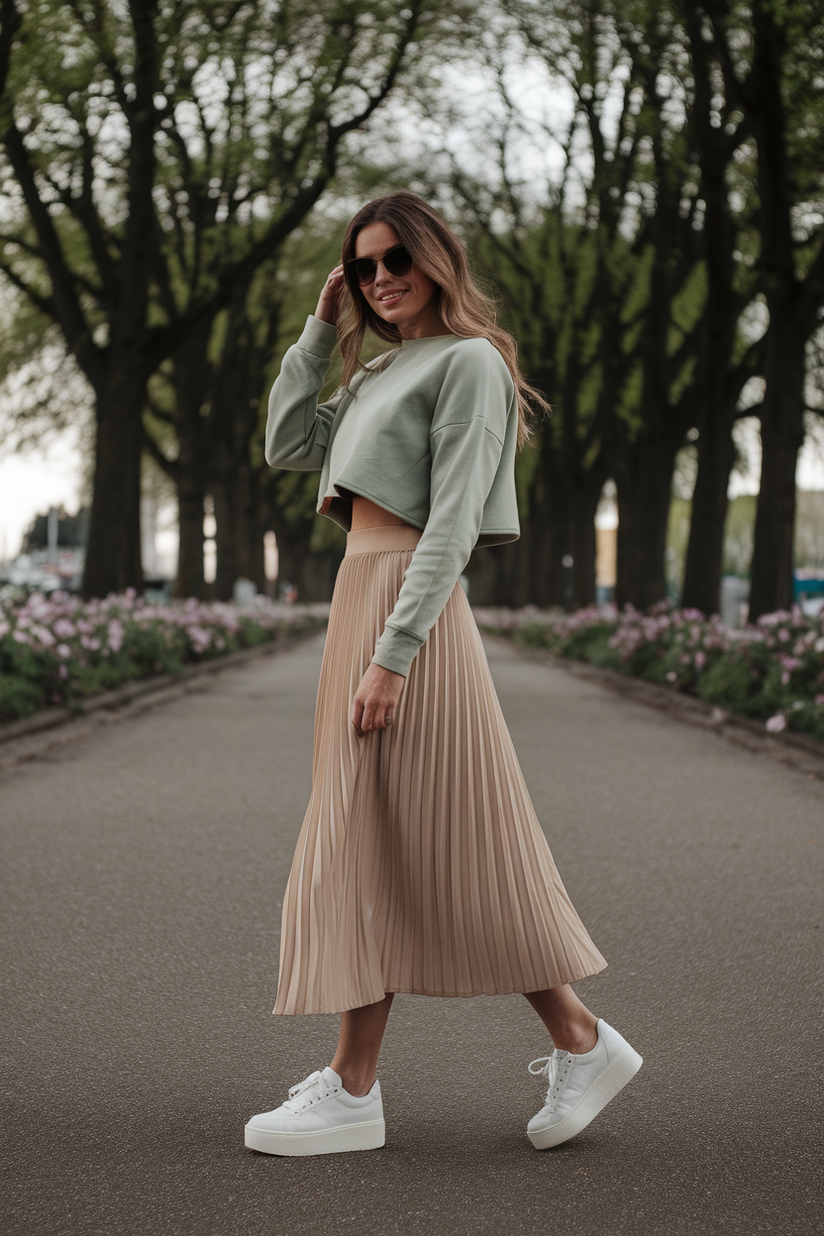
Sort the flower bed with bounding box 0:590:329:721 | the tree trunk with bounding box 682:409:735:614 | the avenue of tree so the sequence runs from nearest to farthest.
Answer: the flower bed with bounding box 0:590:329:721, the avenue of tree, the tree trunk with bounding box 682:409:735:614

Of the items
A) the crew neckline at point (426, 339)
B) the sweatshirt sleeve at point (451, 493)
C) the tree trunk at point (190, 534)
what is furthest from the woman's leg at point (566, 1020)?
the tree trunk at point (190, 534)

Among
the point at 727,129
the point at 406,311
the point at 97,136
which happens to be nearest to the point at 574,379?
the point at 727,129

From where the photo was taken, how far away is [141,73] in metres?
16.2

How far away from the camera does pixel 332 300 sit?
3107 mm

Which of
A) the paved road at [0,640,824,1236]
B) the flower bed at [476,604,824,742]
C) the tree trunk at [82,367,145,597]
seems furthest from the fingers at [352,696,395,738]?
the tree trunk at [82,367,145,597]

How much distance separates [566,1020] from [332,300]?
1638mm

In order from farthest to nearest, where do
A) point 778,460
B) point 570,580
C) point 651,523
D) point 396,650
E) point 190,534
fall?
point 570,580 → point 190,534 → point 651,523 → point 778,460 → point 396,650

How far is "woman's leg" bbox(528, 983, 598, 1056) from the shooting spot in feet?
9.48

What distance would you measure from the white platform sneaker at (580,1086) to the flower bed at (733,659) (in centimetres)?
780

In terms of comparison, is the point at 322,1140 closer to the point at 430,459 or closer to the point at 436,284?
the point at 430,459

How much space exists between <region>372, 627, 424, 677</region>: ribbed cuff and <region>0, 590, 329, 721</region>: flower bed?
8302mm

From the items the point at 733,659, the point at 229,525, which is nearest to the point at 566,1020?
the point at 733,659

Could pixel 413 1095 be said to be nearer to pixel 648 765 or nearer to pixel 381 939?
pixel 381 939

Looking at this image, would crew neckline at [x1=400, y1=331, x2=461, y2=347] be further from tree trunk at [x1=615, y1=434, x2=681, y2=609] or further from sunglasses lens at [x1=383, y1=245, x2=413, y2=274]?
tree trunk at [x1=615, y1=434, x2=681, y2=609]
